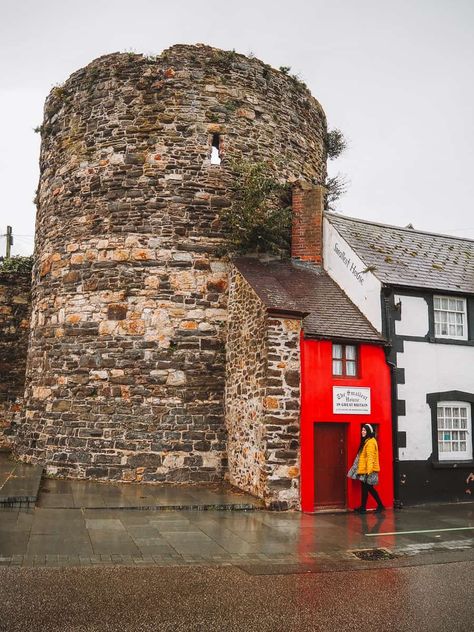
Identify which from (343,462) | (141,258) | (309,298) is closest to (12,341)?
(141,258)

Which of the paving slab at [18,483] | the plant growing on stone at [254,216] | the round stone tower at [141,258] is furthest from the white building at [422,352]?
the paving slab at [18,483]

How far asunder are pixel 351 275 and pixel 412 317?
1761 mm

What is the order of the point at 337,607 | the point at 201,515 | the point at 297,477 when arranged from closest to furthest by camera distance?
the point at 337,607 < the point at 201,515 < the point at 297,477

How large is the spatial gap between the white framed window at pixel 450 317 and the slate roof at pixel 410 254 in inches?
13.0

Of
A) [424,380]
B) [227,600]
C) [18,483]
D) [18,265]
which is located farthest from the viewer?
[18,265]

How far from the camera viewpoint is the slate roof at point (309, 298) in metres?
12.2

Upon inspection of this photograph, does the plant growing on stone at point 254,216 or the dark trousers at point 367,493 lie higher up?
the plant growing on stone at point 254,216

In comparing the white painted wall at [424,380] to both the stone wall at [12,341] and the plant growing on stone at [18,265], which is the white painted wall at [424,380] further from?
the plant growing on stone at [18,265]

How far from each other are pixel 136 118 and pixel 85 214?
276 centimetres

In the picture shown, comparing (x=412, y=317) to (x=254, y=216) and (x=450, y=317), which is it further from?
(x=254, y=216)

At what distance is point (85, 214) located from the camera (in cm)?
Answer: 1476

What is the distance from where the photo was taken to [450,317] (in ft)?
46.3

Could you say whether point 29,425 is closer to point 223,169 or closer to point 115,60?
point 223,169

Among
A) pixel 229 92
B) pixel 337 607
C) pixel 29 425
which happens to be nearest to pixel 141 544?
pixel 337 607
